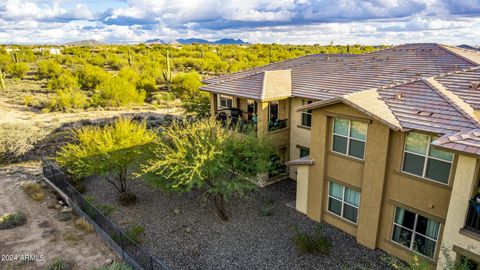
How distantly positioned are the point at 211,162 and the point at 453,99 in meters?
10.4

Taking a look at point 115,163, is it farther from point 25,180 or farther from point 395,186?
point 395,186

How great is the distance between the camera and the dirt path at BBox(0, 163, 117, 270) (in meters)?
13.4

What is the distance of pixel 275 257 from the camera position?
13.5m

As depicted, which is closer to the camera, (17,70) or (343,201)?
(343,201)

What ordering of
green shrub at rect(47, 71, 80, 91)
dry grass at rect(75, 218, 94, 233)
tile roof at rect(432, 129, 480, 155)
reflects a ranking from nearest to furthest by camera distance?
tile roof at rect(432, 129, 480, 155), dry grass at rect(75, 218, 94, 233), green shrub at rect(47, 71, 80, 91)

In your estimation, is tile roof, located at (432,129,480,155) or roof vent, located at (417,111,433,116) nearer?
tile roof, located at (432,129,480,155)

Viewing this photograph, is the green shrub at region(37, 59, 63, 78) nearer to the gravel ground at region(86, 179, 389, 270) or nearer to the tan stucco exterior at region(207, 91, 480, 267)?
the gravel ground at region(86, 179, 389, 270)

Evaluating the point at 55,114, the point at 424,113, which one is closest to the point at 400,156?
the point at 424,113

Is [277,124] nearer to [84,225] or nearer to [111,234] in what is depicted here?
[111,234]

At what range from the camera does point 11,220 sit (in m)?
16.2

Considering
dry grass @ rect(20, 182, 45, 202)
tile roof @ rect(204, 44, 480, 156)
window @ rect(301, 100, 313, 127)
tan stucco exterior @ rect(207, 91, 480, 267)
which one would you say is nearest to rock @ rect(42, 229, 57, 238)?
dry grass @ rect(20, 182, 45, 202)

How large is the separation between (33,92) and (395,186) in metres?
49.4

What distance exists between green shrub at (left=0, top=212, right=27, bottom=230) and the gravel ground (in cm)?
380

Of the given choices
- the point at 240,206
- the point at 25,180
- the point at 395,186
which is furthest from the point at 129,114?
the point at 395,186
